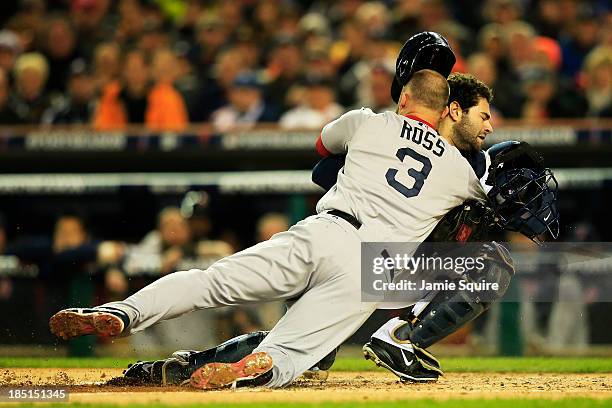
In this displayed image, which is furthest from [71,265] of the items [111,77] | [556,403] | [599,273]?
[556,403]

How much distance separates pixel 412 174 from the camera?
5555 millimetres

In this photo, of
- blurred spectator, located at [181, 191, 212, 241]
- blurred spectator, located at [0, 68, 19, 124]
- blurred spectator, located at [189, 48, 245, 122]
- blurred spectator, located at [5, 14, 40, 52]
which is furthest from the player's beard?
blurred spectator, located at [5, 14, 40, 52]

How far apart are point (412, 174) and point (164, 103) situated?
15.7 ft

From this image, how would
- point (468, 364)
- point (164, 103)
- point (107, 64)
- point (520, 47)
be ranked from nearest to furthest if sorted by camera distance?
1. point (468, 364)
2. point (164, 103)
3. point (520, 47)
4. point (107, 64)

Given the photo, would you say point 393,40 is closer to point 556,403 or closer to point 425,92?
point 425,92

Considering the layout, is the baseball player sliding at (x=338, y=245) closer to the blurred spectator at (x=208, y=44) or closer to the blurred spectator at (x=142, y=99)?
the blurred spectator at (x=142, y=99)

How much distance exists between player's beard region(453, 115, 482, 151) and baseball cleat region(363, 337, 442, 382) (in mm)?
1149

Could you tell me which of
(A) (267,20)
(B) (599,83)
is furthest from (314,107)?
(B) (599,83)

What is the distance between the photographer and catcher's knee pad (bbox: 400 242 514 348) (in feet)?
18.8

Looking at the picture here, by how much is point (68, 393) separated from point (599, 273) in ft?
15.3

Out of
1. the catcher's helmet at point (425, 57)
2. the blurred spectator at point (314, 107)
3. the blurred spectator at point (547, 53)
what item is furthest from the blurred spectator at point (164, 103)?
the catcher's helmet at point (425, 57)

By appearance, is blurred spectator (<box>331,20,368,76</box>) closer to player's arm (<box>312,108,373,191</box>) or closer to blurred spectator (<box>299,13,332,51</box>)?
blurred spectator (<box>299,13,332,51</box>)

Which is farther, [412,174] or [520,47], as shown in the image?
[520,47]

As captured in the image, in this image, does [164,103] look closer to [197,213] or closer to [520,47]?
[197,213]
